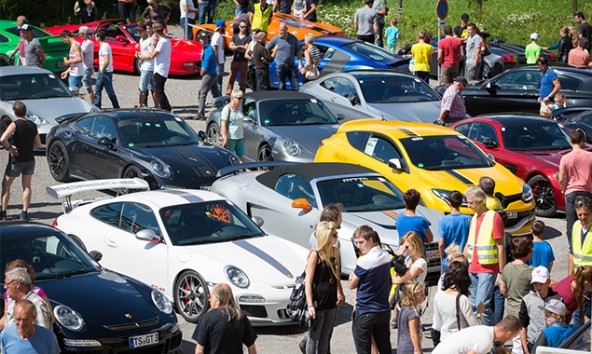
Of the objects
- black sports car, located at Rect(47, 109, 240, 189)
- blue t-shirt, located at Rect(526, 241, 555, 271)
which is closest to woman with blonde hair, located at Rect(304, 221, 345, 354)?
blue t-shirt, located at Rect(526, 241, 555, 271)

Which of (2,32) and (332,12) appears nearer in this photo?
(2,32)

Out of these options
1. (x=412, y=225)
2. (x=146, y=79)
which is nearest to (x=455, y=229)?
(x=412, y=225)

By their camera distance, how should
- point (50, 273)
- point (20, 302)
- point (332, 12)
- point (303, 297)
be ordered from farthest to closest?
point (332, 12) < point (50, 273) < point (303, 297) < point (20, 302)

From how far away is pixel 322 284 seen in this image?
9844 millimetres

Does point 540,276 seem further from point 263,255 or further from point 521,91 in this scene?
point 521,91

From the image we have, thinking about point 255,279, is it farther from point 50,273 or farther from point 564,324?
point 564,324

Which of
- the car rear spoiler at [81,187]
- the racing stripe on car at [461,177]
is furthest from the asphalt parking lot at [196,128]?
the car rear spoiler at [81,187]

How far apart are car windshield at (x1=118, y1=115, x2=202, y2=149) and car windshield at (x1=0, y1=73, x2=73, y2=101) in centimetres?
412

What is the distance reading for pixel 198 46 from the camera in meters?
27.5

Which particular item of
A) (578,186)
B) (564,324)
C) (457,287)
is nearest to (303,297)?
(457,287)

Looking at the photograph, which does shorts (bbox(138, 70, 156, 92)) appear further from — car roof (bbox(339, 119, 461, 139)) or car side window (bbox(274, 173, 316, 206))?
car side window (bbox(274, 173, 316, 206))

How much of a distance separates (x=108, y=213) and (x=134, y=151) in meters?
3.88

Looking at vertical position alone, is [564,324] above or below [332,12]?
above

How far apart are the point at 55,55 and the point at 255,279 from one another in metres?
16.1
